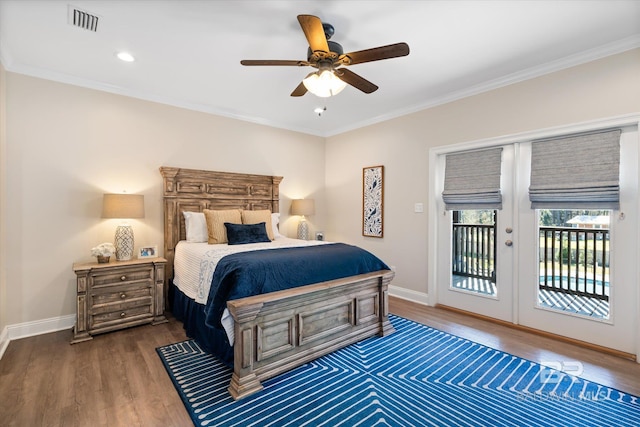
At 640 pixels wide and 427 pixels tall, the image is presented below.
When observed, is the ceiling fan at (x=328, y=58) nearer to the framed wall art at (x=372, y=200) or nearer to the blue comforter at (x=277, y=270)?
the blue comforter at (x=277, y=270)

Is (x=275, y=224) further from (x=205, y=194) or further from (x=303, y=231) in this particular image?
(x=205, y=194)

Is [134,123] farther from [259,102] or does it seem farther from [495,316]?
[495,316]

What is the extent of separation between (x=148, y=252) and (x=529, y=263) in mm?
4270

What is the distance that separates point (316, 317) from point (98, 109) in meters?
3.34

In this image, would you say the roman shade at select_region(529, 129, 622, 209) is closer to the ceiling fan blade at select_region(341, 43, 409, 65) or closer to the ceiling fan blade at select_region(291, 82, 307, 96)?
the ceiling fan blade at select_region(341, 43, 409, 65)

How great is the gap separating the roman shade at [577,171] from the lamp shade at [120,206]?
13.7ft

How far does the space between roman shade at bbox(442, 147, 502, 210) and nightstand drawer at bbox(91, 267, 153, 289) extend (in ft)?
11.9

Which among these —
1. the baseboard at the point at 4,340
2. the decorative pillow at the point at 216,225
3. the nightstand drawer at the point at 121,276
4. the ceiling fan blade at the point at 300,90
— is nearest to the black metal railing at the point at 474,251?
the ceiling fan blade at the point at 300,90

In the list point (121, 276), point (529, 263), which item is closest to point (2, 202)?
point (121, 276)

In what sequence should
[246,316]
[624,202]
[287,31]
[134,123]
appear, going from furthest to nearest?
[134,123] < [624,202] < [287,31] < [246,316]

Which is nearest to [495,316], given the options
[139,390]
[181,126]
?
[139,390]

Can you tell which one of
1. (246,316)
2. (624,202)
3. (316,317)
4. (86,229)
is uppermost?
(624,202)

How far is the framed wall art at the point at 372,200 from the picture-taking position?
15.1 feet

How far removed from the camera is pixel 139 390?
2100 millimetres
